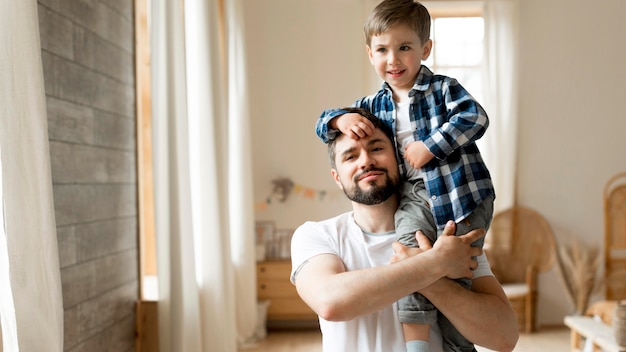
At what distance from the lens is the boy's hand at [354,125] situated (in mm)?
1667

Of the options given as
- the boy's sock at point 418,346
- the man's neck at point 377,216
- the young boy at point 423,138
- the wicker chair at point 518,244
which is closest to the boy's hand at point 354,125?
the young boy at point 423,138

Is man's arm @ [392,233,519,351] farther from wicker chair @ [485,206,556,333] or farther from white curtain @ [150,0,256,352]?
wicker chair @ [485,206,556,333]

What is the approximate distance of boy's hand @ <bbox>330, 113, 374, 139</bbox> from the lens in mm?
1667

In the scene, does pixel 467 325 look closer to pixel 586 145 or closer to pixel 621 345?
pixel 621 345

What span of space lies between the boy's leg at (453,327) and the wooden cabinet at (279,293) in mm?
3960

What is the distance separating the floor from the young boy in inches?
130

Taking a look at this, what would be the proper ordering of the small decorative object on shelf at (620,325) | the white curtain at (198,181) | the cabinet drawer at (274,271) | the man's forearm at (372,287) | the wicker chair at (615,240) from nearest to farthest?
the man's forearm at (372,287), the white curtain at (198,181), the small decorative object on shelf at (620,325), the cabinet drawer at (274,271), the wicker chair at (615,240)

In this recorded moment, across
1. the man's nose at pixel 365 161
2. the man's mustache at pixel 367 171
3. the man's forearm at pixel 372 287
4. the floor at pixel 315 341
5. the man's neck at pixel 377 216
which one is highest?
the man's nose at pixel 365 161

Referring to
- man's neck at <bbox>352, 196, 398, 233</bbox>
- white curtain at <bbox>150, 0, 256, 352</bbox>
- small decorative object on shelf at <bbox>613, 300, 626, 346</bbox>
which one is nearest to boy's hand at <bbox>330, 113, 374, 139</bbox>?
man's neck at <bbox>352, 196, 398, 233</bbox>

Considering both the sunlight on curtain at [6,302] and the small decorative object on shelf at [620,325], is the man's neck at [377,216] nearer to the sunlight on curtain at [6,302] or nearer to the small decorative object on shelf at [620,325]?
the sunlight on curtain at [6,302]

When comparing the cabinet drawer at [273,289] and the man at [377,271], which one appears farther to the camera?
the cabinet drawer at [273,289]

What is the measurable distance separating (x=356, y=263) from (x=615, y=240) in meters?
4.88

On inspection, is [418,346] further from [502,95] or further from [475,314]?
[502,95]

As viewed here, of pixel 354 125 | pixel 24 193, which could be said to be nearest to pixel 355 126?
pixel 354 125
